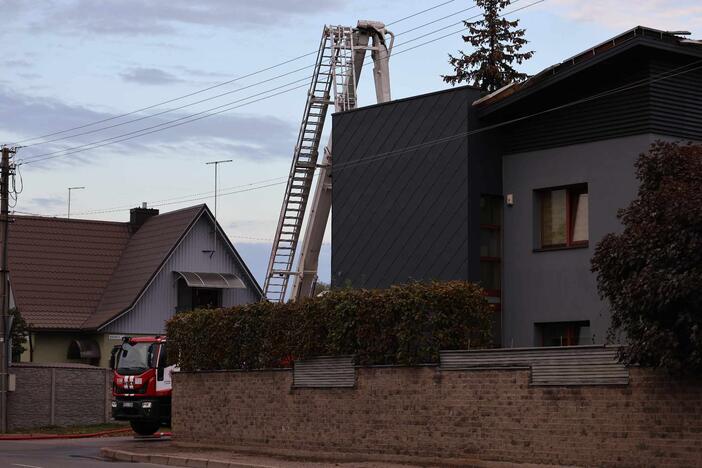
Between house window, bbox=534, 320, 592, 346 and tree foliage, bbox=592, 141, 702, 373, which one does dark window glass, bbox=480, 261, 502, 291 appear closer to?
house window, bbox=534, 320, 592, 346

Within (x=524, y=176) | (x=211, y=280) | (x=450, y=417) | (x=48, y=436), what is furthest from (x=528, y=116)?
(x=211, y=280)

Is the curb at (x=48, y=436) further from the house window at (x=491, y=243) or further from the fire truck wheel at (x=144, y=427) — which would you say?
the house window at (x=491, y=243)

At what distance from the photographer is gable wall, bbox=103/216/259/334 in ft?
180

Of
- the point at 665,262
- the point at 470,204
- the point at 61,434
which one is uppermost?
the point at 470,204

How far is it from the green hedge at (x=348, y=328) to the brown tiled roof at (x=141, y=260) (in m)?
24.8

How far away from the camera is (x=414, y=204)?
31.4 metres

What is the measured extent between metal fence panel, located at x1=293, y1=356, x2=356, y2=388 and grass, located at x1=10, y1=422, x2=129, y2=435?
1473 centimetres

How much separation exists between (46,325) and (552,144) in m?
30.9

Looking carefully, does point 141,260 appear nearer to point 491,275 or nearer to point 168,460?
point 491,275

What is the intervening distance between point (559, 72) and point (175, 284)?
31.3 m

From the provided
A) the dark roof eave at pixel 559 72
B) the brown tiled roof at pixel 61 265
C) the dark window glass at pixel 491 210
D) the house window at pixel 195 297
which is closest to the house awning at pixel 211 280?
the house window at pixel 195 297

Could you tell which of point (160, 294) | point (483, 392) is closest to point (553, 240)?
point (483, 392)

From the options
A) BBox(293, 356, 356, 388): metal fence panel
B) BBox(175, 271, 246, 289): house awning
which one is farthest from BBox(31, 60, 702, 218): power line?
BBox(175, 271, 246, 289): house awning

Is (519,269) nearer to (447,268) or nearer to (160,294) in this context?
(447,268)
